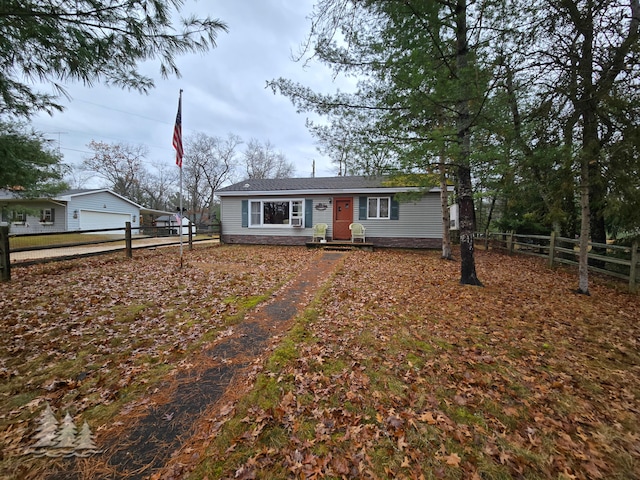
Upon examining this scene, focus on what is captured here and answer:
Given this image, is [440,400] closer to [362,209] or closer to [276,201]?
[362,209]

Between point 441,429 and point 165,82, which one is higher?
point 165,82

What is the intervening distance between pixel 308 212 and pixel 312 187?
1300mm

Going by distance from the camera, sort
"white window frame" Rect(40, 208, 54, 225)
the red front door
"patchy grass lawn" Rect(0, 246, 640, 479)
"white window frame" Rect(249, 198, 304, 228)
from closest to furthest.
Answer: "patchy grass lawn" Rect(0, 246, 640, 479) < the red front door < "white window frame" Rect(249, 198, 304, 228) < "white window frame" Rect(40, 208, 54, 225)

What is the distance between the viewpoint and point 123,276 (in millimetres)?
6367

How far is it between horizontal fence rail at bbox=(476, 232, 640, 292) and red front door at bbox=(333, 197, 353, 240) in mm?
7708

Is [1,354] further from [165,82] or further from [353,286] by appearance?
[353,286]

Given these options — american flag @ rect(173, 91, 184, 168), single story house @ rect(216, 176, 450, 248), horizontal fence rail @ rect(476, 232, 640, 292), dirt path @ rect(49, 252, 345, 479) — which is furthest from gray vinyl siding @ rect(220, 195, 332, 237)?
dirt path @ rect(49, 252, 345, 479)

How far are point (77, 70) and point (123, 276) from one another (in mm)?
4746

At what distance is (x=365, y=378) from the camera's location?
8.82 ft

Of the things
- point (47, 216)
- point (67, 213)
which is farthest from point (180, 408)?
point (47, 216)

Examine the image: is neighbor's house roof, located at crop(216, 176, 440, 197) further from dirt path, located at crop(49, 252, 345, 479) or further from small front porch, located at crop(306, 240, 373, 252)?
dirt path, located at crop(49, 252, 345, 479)

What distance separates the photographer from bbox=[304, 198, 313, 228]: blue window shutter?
13.3 m

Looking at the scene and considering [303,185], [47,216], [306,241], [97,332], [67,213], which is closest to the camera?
[97,332]

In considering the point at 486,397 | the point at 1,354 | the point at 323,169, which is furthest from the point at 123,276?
the point at 323,169
